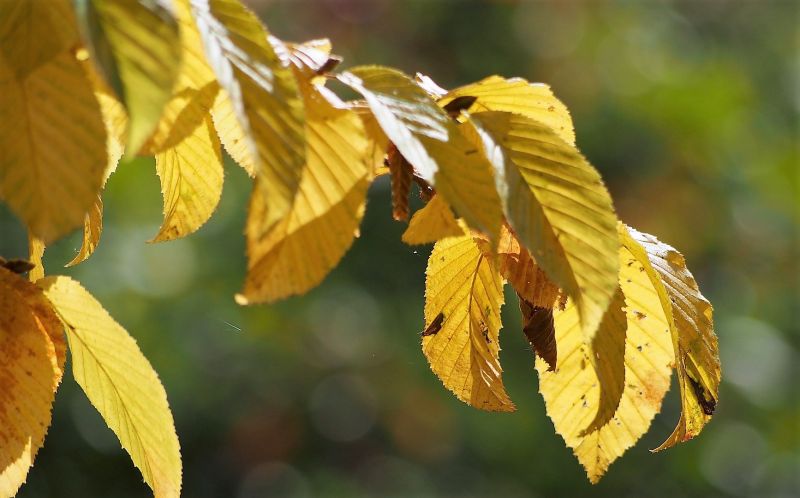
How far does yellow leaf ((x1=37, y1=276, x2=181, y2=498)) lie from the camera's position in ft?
1.10

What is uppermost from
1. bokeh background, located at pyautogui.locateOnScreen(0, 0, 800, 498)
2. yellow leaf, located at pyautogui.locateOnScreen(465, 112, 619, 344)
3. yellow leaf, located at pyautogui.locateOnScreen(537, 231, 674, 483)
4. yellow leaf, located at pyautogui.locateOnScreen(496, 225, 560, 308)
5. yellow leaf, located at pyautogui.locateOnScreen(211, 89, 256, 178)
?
yellow leaf, located at pyautogui.locateOnScreen(465, 112, 619, 344)

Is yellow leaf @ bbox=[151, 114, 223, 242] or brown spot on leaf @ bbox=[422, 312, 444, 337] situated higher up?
yellow leaf @ bbox=[151, 114, 223, 242]

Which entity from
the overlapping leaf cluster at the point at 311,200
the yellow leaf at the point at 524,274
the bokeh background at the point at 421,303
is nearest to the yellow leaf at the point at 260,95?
the overlapping leaf cluster at the point at 311,200

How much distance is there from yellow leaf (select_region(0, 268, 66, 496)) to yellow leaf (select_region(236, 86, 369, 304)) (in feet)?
0.37

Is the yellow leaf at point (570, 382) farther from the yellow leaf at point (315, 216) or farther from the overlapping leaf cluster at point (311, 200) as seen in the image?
the yellow leaf at point (315, 216)

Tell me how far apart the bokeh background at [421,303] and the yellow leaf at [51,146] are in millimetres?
2068

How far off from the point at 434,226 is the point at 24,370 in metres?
0.14

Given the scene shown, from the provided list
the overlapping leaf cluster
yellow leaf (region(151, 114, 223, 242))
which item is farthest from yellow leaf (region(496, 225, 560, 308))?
yellow leaf (region(151, 114, 223, 242))

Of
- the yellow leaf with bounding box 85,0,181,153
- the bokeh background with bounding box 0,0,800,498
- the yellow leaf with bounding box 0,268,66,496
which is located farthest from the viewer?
the bokeh background with bounding box 0,0,800,498

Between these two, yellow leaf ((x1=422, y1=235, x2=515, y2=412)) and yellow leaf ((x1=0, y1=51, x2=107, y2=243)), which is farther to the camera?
yellow leaf ((x1=422, y1=235, x2=515, y2=412))

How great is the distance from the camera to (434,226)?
0.28 m

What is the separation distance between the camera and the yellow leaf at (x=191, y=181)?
35cm

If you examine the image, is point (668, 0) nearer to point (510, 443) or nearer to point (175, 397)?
point (510, 443)

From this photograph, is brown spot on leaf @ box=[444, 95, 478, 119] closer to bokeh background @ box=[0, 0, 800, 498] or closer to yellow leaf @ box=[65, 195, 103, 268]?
yellow leaf @ box=[65, 195, 103, 268]
